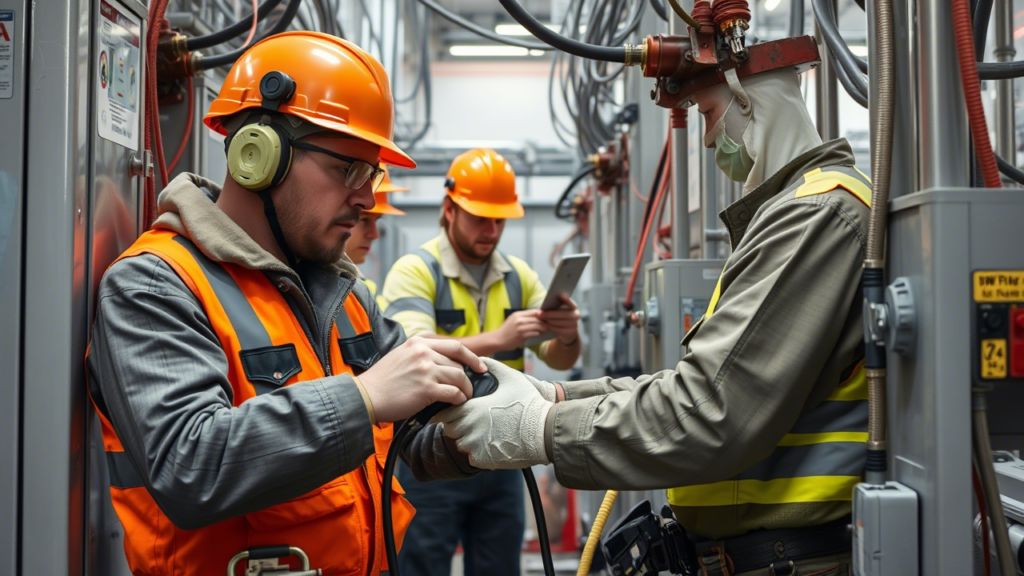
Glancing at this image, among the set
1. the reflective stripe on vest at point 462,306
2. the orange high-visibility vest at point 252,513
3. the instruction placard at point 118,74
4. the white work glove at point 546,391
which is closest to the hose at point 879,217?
the white work glove at point 546,391

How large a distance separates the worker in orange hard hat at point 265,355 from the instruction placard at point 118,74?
16 centimetres

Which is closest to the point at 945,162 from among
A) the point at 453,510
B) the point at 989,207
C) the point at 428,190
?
the point at 989,207

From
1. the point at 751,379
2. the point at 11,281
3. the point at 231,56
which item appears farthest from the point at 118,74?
the point at 751,379

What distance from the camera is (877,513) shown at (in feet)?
3.10

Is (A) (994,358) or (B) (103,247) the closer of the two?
(A) (994,358)

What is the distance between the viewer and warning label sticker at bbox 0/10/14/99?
1.21 metres

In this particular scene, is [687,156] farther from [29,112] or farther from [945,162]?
[29,112]

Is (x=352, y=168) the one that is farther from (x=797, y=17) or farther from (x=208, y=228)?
(x=797, y=17)

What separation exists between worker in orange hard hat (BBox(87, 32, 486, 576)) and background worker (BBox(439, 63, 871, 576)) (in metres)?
0.21

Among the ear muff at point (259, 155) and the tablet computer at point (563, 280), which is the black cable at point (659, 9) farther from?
the ear muff at point (259, 155)

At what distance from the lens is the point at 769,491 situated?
1.27 meters

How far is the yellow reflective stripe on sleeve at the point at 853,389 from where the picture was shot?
4.01ft

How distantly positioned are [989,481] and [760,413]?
316mm

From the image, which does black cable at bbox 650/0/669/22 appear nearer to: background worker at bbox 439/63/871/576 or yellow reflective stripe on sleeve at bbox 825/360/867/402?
background worker at bbox 439/63/871/576
